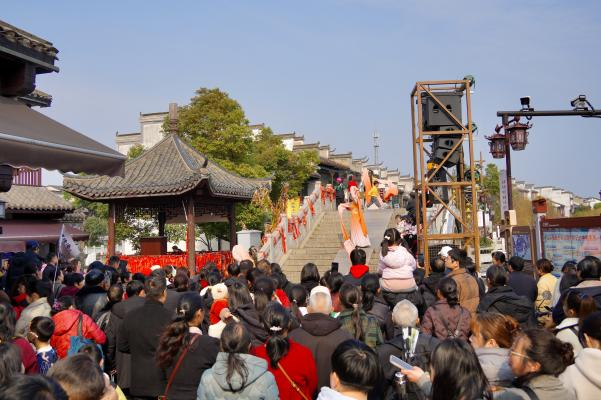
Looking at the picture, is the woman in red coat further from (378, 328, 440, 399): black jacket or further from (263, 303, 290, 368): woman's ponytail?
(378, 328, 440, 399): black jacket

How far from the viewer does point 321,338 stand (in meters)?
4.35

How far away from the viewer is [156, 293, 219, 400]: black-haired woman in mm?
4160

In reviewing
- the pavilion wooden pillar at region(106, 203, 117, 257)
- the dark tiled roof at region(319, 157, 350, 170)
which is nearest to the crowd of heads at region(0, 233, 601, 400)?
the pavilion wooden pillar at region(106, 203, 117, 257)

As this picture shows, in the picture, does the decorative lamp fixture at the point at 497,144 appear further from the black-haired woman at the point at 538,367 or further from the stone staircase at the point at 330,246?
the black-haired woman at the point at 538,367

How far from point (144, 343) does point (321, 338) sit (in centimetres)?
156

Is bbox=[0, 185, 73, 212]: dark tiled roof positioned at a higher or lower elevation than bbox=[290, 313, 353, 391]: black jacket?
higher

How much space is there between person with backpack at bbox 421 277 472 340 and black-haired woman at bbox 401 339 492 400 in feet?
7.95

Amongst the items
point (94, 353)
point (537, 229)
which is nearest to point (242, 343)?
point (94, 353)

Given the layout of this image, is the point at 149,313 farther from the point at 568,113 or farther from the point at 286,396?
the point at 568,113

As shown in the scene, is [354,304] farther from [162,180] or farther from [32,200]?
[32,200]

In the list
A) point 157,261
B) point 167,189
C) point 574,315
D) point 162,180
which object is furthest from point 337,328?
point 162,180

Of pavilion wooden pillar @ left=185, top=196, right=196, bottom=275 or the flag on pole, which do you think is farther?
pavilion wooden pillar @ left=185, top=196, right=196, bottom=275

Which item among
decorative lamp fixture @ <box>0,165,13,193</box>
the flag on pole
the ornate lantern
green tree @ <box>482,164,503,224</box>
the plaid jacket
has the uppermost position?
green tree @ <box>482,164,503,224</box>

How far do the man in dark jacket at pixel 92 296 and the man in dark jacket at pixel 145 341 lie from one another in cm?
129
